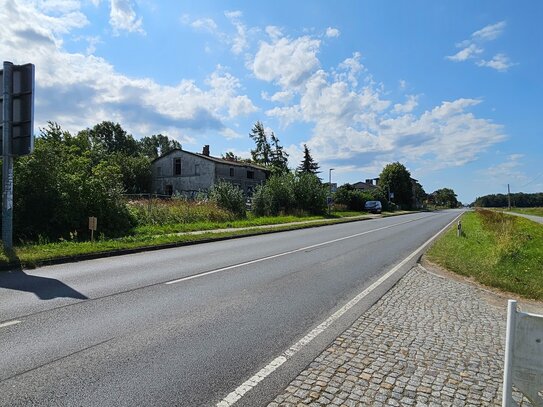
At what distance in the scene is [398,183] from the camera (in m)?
96.1

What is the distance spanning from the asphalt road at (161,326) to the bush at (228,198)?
18.5m

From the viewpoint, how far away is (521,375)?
9.48ft

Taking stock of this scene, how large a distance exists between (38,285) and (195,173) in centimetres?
4328

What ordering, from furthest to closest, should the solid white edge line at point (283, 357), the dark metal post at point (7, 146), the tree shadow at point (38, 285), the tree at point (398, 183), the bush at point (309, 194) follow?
the tree at point (398, 183), the bush at point (309, 194), the dark metal post at point (7, 146), the tree shadow at point (38, 285), the solid white edge line at point (283, 357)

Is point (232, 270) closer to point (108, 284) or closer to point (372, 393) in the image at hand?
point (108, 284)

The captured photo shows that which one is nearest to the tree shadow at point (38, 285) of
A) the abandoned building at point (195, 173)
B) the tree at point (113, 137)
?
the abandoned building at point (195, 173)

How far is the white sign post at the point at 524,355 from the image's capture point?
282 centimetres

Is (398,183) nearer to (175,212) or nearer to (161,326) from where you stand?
(175,212)

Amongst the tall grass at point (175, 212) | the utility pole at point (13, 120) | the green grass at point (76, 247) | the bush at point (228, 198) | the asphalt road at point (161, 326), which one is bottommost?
the asphalt road at point (161, 326)

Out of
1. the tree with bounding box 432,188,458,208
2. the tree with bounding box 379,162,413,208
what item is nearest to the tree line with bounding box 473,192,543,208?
the tree with bounding box 432,188,458,208

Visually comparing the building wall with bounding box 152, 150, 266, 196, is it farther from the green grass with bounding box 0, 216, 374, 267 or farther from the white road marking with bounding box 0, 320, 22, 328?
the white road marking with bounding box 0, 320, 22, 328

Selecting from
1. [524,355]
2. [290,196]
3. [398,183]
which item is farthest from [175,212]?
[398,183]

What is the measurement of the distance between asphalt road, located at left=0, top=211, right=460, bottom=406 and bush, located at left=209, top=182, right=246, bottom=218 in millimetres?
18533

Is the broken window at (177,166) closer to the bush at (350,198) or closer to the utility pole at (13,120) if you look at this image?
the bush at (350,198)
